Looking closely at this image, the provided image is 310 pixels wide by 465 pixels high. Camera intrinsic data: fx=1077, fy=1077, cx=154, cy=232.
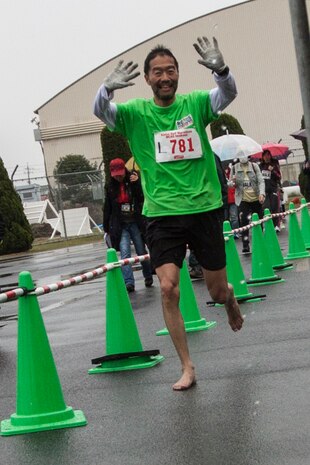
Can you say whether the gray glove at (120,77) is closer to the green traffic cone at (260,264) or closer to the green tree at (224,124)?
the green traffic cone at (260,264)

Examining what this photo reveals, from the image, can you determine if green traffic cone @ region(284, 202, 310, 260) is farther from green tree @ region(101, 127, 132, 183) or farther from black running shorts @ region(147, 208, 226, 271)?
green tree @ region(101, 127, 132, 183)

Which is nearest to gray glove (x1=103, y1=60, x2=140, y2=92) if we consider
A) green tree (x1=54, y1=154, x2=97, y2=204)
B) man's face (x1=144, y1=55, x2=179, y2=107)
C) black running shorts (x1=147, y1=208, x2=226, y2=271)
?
man's face (x1=144, y1=55, x2=179, y2=107)

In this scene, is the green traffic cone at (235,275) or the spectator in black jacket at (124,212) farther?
the spectator in black jacket at (124,212)

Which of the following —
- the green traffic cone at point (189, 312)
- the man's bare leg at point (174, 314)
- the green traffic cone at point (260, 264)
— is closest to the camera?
the man's bare leg at point (174, 314)

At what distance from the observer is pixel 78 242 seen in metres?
36.3

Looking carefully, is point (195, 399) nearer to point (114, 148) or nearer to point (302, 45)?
point (302, 45)

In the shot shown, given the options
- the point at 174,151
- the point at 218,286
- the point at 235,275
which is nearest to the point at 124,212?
the point at 235,275

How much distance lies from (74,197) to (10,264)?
13.7 meters

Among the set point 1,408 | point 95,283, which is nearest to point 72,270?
point 95,283

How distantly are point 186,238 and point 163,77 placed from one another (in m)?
1.05

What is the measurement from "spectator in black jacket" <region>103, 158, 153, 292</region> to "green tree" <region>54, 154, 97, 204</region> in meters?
22.2

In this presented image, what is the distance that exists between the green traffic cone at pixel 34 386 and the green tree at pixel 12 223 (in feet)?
91.6

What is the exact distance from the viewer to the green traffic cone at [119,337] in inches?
314

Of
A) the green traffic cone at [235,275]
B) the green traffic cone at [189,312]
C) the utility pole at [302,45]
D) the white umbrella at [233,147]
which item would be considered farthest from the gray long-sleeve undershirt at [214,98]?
the white umbrella at [233,147]
